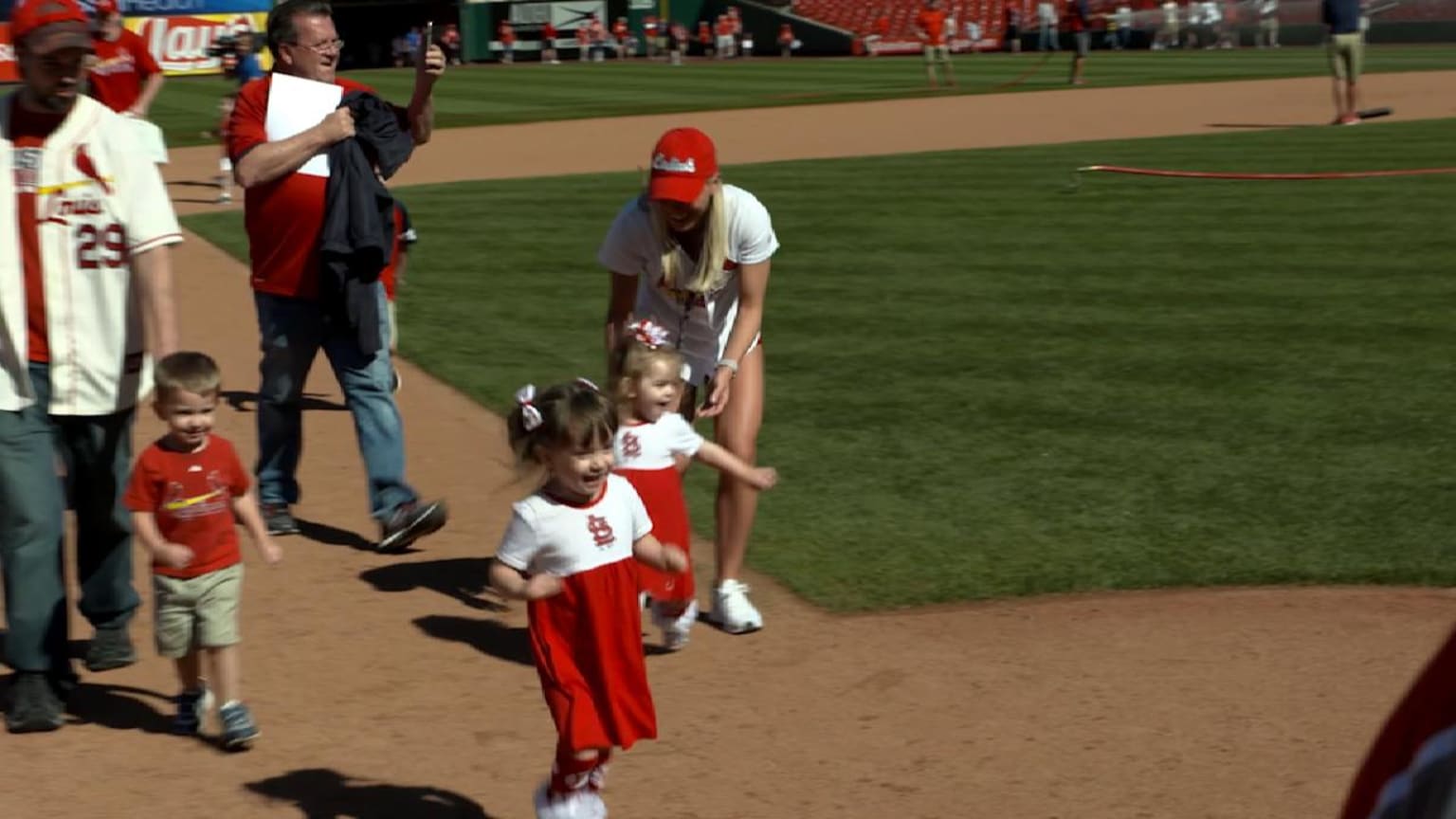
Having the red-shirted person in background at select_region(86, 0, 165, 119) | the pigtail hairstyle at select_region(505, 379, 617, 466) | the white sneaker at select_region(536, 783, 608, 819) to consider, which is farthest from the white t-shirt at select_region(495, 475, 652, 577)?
the red-shirted person in background at select_region(86, 0, 165, 119)

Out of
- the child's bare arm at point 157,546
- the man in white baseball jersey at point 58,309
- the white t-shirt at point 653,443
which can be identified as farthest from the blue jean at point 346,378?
the child's bare arm at point 157,546

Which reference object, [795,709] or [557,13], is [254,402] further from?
[557,13]

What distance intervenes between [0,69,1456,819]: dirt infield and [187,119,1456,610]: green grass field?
514 mm

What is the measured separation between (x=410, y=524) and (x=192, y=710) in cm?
173

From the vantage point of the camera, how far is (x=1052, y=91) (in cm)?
3297

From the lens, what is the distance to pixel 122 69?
1205 cm

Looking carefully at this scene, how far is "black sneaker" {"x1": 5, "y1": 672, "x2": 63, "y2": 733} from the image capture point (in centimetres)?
558

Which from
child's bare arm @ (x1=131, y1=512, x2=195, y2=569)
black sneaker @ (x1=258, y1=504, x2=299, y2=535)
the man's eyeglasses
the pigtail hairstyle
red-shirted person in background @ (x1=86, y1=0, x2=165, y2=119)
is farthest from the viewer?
red-shirted person in background @ (x1=86, y1=0, x2=165, y2=119)

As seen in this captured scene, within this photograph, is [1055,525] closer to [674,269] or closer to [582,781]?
[674,269]

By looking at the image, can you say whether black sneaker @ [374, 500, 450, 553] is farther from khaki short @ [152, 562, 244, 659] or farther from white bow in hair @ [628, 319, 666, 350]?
khaki short @ [152, 562, 244, 659]

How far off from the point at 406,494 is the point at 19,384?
2166 mm

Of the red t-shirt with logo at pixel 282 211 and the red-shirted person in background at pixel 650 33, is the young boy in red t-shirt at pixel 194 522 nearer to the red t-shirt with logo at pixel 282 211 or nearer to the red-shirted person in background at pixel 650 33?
the red t-shirt with logo at pixel 282 211

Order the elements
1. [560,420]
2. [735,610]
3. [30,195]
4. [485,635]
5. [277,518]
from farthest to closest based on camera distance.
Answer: [277,518]
[485,635]
[735,610]
[30,195]
[560,420]

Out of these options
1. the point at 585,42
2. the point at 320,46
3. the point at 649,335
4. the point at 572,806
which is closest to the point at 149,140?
the point at 320,46
